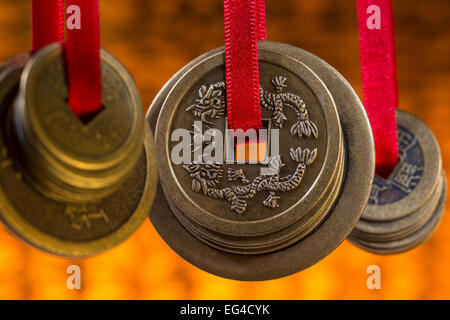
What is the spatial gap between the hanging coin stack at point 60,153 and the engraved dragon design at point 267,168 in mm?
169

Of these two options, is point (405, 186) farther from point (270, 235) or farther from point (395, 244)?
point (270, 235)

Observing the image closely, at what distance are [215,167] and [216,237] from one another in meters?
0.09

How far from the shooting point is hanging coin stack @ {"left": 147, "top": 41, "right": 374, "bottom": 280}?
2.23ft

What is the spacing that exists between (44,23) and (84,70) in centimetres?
12

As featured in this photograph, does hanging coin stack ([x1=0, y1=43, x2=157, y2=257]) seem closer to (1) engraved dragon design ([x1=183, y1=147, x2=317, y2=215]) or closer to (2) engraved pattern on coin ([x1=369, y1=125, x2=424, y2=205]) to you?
(1) engraved dragon design ([x1=183, y1=147, x2=317, y2=215])

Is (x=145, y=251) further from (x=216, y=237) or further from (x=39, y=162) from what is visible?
(x=39, y=162)

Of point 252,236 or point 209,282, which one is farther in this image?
point 209,282

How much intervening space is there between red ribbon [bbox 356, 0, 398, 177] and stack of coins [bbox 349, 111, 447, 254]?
0.16 metres

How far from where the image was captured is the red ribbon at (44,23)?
579 millimetres

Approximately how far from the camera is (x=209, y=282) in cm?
239

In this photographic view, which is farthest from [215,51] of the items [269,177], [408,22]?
[408,22]

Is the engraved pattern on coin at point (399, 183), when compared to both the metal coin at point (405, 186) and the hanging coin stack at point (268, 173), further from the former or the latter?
the hanging coin stack at point (268, 173)

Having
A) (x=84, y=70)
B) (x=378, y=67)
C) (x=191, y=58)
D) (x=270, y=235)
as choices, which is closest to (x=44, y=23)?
(x=84, y=70)

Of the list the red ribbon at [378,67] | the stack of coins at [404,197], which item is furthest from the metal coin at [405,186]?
the red ribbon at [378,67]
